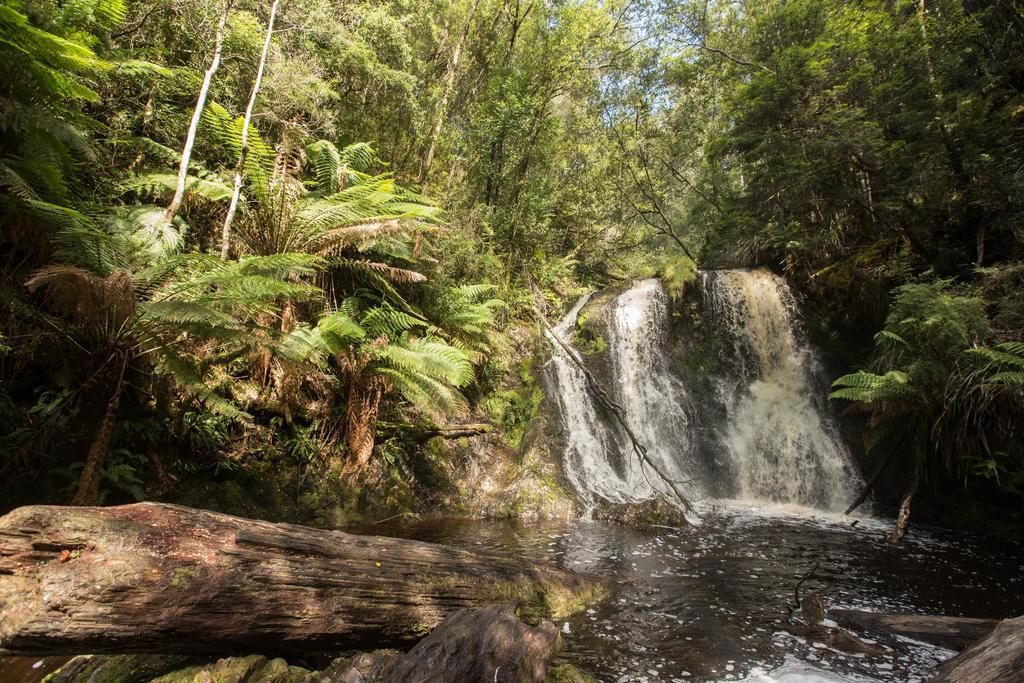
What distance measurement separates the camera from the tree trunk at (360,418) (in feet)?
17.2

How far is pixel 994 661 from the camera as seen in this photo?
6.19 feet

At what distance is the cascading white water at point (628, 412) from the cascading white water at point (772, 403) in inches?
44.6

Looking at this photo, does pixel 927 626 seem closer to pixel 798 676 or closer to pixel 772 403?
pixel 798 676

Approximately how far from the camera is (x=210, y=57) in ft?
19.6

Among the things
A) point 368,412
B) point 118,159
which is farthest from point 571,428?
point 118,159

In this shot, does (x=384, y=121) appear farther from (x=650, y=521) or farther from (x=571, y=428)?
(x=650, y=521)

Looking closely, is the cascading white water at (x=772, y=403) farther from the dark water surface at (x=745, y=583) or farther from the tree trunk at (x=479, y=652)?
the tree trunk at (x=479, y=652)

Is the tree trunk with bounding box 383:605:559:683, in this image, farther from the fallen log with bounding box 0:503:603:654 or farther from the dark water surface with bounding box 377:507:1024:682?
the dark water surface with bounding box 377:507:1024:682

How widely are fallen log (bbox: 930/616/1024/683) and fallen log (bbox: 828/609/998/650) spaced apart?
3.01 feet

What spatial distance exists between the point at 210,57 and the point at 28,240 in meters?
3.90

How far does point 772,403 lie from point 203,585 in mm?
9264

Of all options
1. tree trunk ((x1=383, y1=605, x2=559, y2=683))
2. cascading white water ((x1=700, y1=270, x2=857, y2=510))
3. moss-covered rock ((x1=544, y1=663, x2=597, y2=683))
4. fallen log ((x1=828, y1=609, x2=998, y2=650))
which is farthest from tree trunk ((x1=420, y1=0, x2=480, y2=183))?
fallen log ((x1=828, y1=609, x2=998, y2=650))

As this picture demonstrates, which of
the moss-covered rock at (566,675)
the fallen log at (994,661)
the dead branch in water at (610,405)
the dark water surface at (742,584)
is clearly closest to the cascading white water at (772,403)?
the dark water surface at (742,584)

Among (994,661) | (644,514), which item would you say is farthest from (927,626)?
(644,514)
